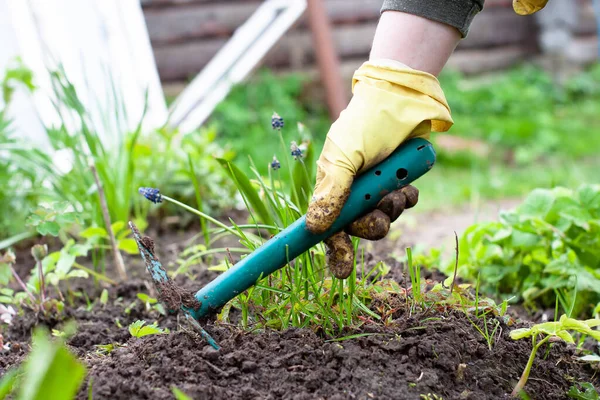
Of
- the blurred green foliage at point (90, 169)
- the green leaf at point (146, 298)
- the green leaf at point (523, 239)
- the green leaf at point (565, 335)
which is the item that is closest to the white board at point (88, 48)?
the blurred green foliage at point (90, 169)

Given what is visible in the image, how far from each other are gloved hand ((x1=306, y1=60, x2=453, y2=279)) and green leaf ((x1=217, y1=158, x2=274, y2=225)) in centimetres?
27

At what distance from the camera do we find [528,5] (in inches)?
54.6

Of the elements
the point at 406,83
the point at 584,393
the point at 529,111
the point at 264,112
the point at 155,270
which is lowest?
the point at 529,111

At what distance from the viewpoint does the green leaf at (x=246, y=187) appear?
1.48 m

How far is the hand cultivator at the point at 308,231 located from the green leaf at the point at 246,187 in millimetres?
275

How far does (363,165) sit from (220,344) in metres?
0.46

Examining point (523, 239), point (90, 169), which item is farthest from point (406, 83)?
point (90, 169)

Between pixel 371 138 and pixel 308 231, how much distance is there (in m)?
0.22

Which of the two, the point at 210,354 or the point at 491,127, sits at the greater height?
the point at 210,354

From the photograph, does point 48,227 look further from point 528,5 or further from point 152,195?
point 528,5

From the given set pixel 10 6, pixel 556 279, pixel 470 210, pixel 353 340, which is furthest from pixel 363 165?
pixel 10 6

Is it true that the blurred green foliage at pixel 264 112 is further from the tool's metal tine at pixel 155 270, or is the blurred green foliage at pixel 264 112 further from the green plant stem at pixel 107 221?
the tool's metal tine at pixel 155 270

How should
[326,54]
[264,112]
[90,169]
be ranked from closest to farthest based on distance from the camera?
1. [90,169]
2. [326,54]
3. [264,112]

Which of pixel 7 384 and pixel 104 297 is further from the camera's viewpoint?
pixel 104 297
